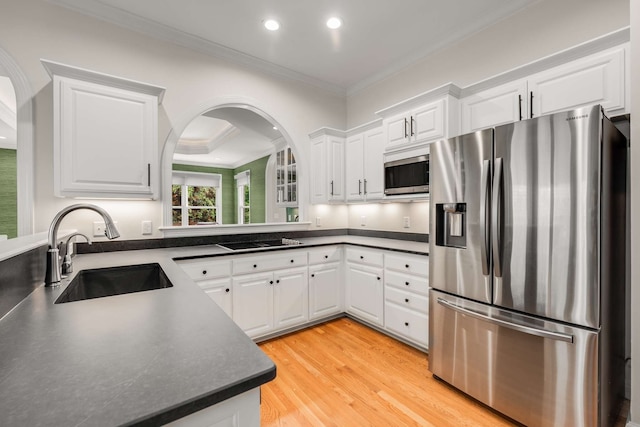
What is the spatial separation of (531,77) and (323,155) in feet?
7.00

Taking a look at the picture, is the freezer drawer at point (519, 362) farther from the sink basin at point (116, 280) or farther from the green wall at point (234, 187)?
the green wall at point (234, 187)

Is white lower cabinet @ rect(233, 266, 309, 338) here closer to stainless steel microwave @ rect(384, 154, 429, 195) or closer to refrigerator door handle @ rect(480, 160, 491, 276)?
stainless steel microwave @ rect(384, 154, 429, 195)

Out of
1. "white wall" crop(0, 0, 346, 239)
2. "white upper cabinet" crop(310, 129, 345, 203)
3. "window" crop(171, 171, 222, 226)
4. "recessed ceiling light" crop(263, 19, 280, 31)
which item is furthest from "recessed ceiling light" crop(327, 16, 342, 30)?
"window" crop(171, 171, 222, 226)

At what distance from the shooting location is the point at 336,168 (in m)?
3.69

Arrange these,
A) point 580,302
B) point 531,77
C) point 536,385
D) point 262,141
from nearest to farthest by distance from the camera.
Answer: point 580,302 → point 536,385 → point 531,77 → point 262,141

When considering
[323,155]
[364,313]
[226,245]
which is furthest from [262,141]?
[364,313]

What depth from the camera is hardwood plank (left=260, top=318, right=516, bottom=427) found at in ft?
5.93

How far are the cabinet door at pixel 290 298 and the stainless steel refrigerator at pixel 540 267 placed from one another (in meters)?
1.46

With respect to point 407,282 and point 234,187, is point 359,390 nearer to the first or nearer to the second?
point 407,282

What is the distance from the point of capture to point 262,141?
11.1 ft

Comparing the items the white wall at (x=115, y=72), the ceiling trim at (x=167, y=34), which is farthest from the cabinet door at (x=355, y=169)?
the ceiling trim at (x=167, y=34)

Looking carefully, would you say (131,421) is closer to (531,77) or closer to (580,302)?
(580,302)

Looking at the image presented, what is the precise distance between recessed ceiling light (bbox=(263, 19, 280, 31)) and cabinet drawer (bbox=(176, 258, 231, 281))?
2.13 meters

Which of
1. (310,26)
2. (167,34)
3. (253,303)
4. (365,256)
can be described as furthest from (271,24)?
(253,303)
